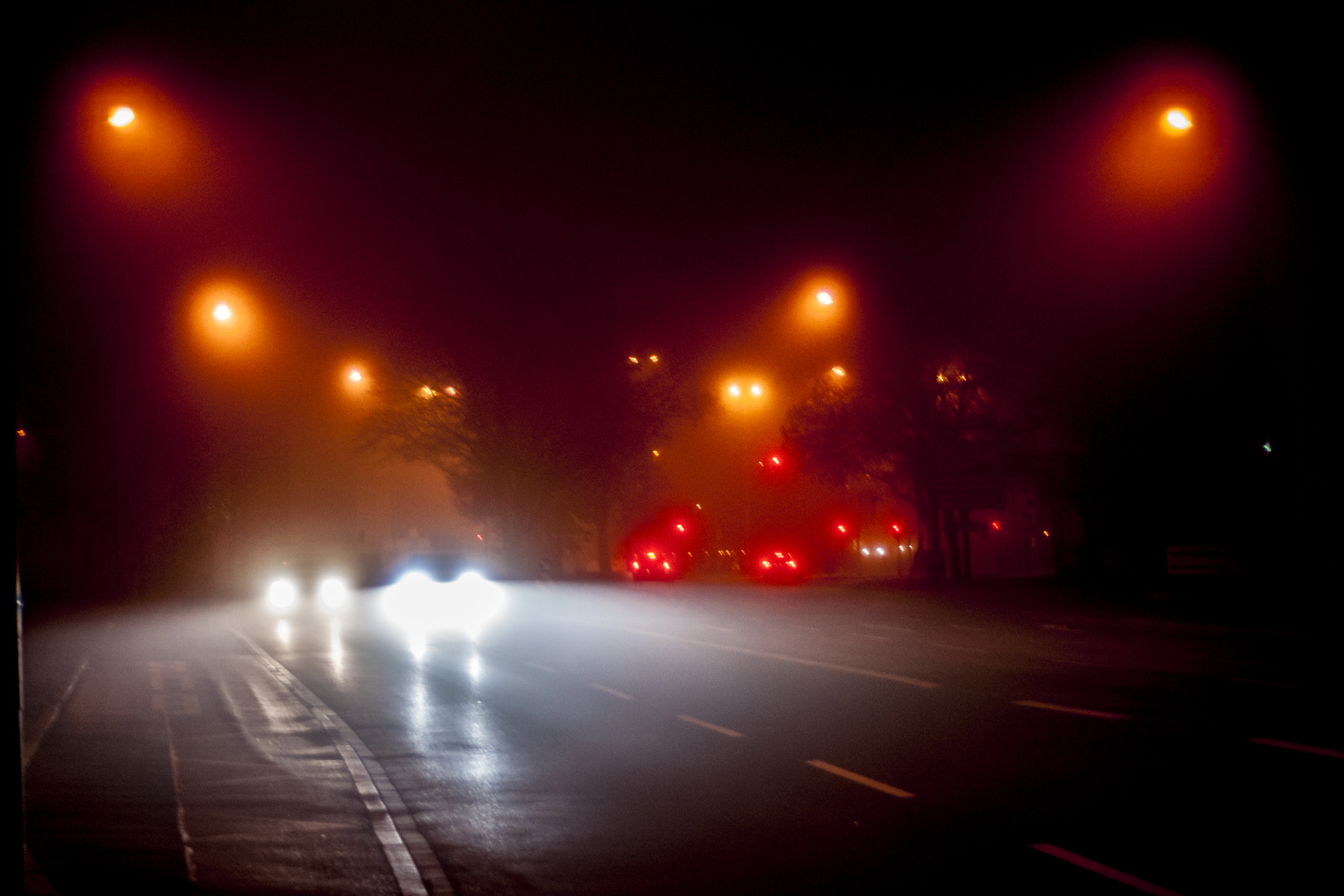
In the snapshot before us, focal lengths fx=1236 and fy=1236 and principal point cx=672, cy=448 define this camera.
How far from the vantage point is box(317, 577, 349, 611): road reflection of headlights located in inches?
1568

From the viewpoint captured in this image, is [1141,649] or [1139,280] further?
[1139,280]

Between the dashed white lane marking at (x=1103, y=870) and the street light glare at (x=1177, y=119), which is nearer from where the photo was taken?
the dashed white lane marking at (x=1103, y=870)

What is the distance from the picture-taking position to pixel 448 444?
57.8m

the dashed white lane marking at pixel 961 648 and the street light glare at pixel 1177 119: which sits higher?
the street light glare at pixel 1177 119

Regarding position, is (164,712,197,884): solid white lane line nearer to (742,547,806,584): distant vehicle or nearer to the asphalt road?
the asphalt road

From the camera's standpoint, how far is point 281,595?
40344 mm

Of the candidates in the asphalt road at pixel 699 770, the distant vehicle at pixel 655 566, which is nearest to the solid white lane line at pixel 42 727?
the asphalt road at pixel 699 770

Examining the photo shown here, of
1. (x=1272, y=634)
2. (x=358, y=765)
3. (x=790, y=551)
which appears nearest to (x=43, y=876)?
(x=358, y=765)

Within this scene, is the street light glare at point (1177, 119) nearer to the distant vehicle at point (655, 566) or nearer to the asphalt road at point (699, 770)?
the asphalt road at point (699, 770)

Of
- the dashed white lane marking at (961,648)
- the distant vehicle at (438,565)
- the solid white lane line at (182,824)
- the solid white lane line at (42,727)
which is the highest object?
the distant vehicle at (438,565)

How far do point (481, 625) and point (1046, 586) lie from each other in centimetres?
2041

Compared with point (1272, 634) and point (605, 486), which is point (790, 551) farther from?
point (1272, 634)

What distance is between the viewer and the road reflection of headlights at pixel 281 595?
3898cm

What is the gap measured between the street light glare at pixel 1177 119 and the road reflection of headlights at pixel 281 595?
93.8ft
